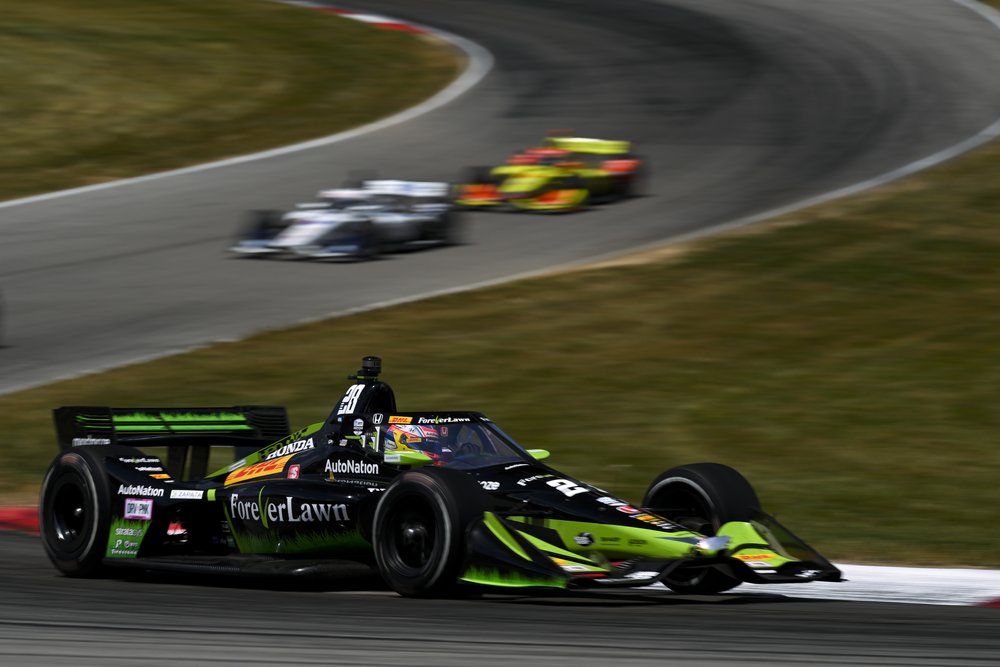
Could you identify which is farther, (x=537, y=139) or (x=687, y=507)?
(x=537, y=139)

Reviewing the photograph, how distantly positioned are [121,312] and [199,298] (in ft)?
3.41

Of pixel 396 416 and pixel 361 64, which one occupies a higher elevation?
pixel 361 64

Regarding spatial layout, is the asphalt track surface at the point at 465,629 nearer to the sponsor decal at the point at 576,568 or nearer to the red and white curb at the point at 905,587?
the sponsor decal at the point at 576,568

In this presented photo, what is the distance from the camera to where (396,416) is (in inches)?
368

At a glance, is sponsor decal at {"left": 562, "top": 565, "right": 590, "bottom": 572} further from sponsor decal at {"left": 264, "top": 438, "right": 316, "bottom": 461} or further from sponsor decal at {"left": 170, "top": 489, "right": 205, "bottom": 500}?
sponsor decal at {"left": 170, "top": 489, "right": 205, "bottom": 500}

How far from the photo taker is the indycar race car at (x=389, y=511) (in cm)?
822

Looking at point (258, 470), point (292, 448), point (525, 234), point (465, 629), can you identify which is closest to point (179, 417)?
point (258, 470)

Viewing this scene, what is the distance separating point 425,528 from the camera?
8.45 meters

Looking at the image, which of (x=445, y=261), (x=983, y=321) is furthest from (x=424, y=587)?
(x=445, y=261)

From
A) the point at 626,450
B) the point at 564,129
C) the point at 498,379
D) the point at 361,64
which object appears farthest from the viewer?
the point at 361,64

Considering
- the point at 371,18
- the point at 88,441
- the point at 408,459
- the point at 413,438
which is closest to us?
the point at 408,459

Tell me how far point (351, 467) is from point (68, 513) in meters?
2.01

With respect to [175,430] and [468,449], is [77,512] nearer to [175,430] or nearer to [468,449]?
[175,430]

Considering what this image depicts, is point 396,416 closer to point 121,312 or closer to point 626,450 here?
point 626,450
